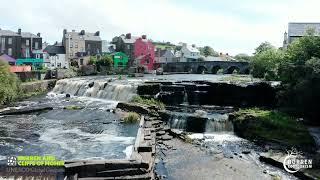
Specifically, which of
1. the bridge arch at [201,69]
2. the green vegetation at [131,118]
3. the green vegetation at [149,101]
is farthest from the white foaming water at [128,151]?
the bridge arch at [201,69]

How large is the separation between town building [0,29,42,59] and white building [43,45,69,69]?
334 cm

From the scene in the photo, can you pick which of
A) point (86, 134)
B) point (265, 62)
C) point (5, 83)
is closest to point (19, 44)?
point (5, 83)

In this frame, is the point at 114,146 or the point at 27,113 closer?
the point at 114,146

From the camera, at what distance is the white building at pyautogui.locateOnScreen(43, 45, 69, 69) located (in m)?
91.0

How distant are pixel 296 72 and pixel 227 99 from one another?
1357cm

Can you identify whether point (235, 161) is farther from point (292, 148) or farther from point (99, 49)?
point (99, 49)

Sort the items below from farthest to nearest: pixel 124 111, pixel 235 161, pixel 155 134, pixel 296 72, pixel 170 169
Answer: pixel 124 111, pixel 296 72, pixel 155 134, pixel 235 161, pixel 170 169

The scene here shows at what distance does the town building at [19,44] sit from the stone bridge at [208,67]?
3367cm

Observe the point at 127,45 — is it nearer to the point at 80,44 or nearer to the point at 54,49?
the point at 80,44

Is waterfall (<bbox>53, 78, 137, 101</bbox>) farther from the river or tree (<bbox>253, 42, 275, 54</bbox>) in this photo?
tree (<bbox>253, 42, 275, 54</bbox>)

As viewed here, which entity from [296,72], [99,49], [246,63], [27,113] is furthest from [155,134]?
[99,49]

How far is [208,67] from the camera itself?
97.4m

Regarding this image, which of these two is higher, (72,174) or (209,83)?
(209,83)

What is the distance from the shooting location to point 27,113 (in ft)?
128
